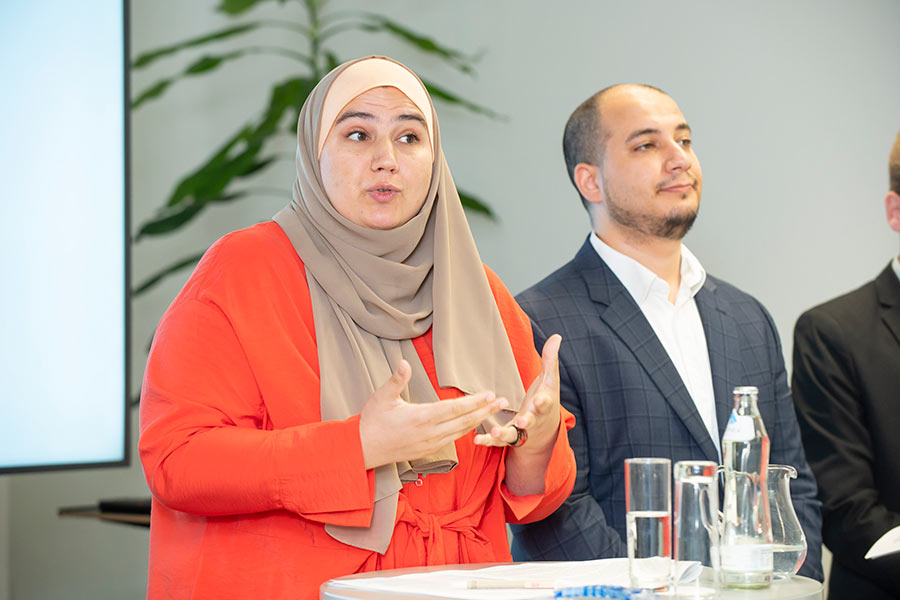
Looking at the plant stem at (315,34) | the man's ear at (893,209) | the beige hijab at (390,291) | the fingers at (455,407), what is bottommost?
the fingers at (455,407)

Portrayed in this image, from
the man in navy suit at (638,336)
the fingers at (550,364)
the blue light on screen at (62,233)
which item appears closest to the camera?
the fingers at (550,364)

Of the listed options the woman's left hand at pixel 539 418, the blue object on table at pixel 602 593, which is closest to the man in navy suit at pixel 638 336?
the woman's left hand at pixel 539 418

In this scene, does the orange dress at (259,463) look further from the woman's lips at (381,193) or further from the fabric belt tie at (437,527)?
the woman's lips at (381,193)

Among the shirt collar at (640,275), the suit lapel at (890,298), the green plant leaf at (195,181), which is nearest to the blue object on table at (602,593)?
the shirt collar at (640,275)

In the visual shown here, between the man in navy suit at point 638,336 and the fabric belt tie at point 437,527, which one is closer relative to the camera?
the fabric belt tie at point 437,527

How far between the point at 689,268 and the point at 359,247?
105cm

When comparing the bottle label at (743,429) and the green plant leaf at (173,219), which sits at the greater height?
the green plant leaf at (173,219)

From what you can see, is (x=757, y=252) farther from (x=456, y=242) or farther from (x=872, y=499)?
(x=456, y=242)

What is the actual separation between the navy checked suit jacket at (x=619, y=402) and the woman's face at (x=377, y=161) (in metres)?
0.59

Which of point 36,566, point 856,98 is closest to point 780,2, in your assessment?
point 856,98

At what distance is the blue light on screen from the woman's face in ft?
3.60

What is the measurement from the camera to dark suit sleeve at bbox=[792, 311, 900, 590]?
239cm

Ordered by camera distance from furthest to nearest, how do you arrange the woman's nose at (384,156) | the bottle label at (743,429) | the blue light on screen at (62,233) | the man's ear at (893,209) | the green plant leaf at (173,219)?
the green plant leaf at (173,219), the man's ear at (893,209), the blue light on screen at (62,233), the woman's nose at (384,156), the bottle label at (743,429)

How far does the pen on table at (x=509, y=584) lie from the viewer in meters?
1.28
